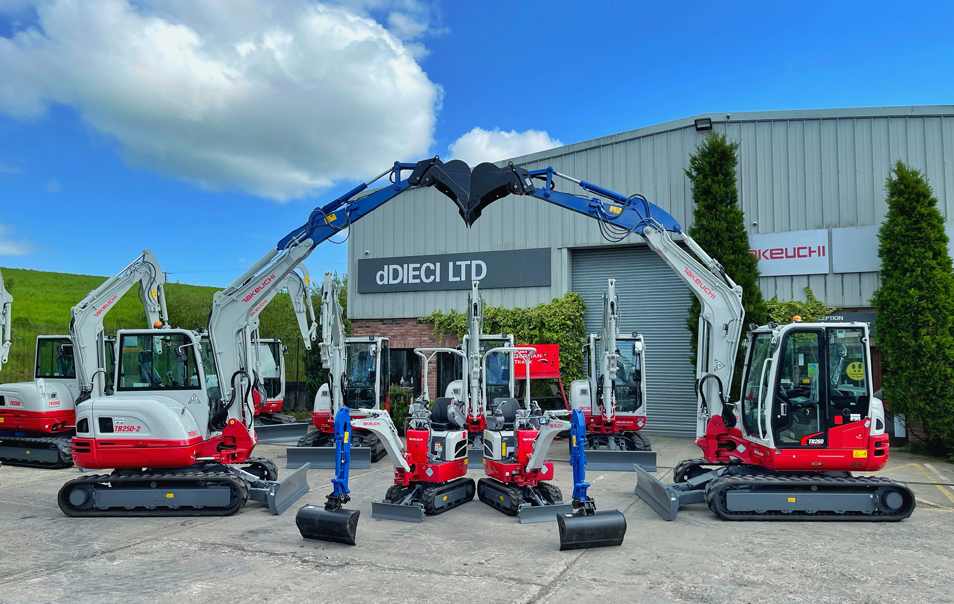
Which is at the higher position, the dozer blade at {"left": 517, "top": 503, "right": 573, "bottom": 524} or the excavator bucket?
the excavator bucket

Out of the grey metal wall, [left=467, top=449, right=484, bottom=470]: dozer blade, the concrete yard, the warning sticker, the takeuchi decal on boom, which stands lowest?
[left=467, top=449, right=484, bottom=470]: dozer blade

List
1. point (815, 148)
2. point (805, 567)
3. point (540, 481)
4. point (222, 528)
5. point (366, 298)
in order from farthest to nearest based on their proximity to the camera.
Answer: point (366, 298) → point (815, 148) → point (540, 481) → point (222, 528) → point (805, 567)

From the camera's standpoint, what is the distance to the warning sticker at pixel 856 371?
794 cm

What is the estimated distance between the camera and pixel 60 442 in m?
11.6

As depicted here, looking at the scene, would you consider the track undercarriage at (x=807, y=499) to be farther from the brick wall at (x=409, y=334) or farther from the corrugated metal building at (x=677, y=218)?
the brick wall at (x=409, y=334)

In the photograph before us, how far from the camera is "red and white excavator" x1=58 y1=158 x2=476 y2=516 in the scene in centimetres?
812

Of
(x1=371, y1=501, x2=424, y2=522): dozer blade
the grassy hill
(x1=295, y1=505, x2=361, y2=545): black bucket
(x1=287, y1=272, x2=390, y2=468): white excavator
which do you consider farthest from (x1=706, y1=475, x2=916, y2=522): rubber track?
the grassy hill

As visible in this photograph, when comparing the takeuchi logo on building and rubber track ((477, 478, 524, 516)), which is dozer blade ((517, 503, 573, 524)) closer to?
rubber track ((477, 478, 524, 516))

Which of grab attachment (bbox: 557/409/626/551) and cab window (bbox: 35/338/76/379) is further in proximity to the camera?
cab window (bbox: 35/338/76/379)

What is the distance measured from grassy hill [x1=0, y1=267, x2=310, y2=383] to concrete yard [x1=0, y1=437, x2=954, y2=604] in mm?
12539

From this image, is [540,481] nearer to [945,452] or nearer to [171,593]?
[171,593]

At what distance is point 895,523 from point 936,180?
30.7ft

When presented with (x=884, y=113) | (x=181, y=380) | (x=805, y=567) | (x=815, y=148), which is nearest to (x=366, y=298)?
(x=181, y=380)

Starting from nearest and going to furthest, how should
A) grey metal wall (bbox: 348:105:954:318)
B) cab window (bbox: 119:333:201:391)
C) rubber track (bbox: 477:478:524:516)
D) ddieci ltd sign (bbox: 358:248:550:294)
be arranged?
1. rubber track (bbox: 477:478:524:516)
2. cab window (bbox: 119:333:201:391)
3. grey metal wall (bbox: 348:105:954:318)
4. ddieci ltd sign (bbox: 358:248:550:294)
